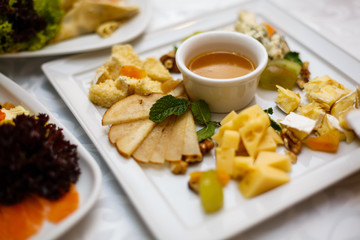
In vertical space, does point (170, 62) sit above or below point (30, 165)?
below

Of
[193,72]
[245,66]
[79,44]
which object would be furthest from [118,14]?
[245,66]

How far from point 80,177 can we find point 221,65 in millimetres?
1349

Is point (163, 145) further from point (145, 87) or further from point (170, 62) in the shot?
point (170, 62)

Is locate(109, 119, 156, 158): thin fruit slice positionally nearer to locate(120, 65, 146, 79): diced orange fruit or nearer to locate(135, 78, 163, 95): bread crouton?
locate(135, 78, 163, 95): bread crouton

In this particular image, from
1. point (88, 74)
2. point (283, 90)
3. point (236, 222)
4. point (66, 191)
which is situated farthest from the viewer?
point (88, 74)

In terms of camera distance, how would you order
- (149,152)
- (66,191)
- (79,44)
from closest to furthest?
(66,191), (149,152), (79,44)

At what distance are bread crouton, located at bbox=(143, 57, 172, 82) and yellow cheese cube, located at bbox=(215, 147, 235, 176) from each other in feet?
3.01

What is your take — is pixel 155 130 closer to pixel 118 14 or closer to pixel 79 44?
pixel 79 44

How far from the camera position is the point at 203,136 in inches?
90.1

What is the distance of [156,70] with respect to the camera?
276cm

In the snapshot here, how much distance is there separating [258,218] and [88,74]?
1.90 meters

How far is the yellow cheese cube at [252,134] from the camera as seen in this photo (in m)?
2.09

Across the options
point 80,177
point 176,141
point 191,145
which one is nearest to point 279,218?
point 191,145

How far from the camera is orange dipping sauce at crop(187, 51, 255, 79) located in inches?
101
